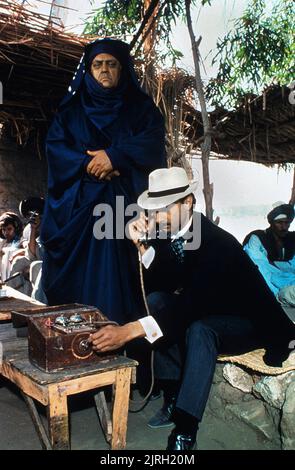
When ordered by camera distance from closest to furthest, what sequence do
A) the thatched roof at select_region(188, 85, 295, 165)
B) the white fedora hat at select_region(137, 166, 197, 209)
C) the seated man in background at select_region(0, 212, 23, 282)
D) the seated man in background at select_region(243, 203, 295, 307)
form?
the white fedora hat at select_region(137, 166, 197, 209) < the seated man in background at select_region(243, 203, 295, 307) < the seated man in background at select_region(0, 212, 23, 282) < the thatched roof at select_region(188, 85, 295, 165)

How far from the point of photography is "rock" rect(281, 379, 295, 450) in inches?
87.7

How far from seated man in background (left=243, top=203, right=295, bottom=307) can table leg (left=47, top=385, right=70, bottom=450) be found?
3289 millimetres

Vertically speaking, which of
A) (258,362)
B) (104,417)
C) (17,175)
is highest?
(17,175)

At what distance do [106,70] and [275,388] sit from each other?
2.27m

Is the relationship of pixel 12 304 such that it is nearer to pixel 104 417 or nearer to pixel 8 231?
pixel 104 417

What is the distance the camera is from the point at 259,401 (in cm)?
261

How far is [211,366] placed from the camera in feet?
7.34

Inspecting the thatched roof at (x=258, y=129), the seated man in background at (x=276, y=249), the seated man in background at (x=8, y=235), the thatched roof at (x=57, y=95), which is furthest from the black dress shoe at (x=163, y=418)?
the thatched roof at (x=258, y=129)

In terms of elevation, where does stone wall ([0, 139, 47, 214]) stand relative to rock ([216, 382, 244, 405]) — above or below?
above

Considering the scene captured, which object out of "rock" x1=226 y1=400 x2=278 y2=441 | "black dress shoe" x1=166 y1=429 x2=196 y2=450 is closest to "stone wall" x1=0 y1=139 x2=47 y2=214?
"rock" x1=226 y1=400 x2=278 y2=441

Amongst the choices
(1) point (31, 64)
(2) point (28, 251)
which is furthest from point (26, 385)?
(1) point (31, 64)

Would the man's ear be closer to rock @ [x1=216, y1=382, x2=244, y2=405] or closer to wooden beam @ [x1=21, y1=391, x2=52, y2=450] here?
rock @ [x1=216, y1=382, x2=244, y2=405]
